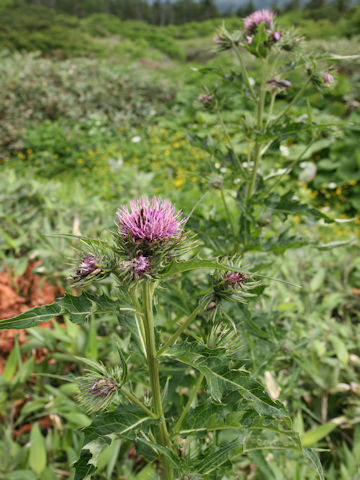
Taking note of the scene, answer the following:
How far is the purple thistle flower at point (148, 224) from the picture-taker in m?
0.72

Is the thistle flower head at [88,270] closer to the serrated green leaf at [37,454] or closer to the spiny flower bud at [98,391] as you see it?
the spiny flower bud at [98,391]

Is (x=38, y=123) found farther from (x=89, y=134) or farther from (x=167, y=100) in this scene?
(x=167, y=100)

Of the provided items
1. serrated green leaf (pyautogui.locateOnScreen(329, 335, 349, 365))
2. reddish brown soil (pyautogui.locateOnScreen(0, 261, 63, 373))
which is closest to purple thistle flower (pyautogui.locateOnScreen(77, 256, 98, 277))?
reddish brown soil (pyautogui.locateOnScreen(0, 261, 63, 373))

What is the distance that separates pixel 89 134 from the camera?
665 cm

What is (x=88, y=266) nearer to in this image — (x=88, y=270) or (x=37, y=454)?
(x=88, y=270)

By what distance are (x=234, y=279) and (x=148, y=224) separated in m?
0.20

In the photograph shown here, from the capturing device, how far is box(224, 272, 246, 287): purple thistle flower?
30.0 inches

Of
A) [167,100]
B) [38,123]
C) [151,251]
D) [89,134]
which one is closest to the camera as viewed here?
[151,251]

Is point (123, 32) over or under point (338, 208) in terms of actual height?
over

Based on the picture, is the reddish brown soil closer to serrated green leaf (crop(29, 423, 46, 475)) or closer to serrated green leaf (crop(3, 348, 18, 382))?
serrated green leaf (crop(3, 348, 18, 382))

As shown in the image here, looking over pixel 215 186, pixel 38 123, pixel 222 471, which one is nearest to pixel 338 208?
pixel 215 186

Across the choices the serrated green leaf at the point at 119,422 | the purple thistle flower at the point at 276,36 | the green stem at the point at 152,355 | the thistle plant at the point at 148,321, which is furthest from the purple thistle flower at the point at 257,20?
the serrated green leaf at the point at 119,422

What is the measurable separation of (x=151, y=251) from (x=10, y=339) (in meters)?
1.55

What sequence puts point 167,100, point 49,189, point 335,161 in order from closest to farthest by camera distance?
point 49,189, point 335,161, point 167,100
